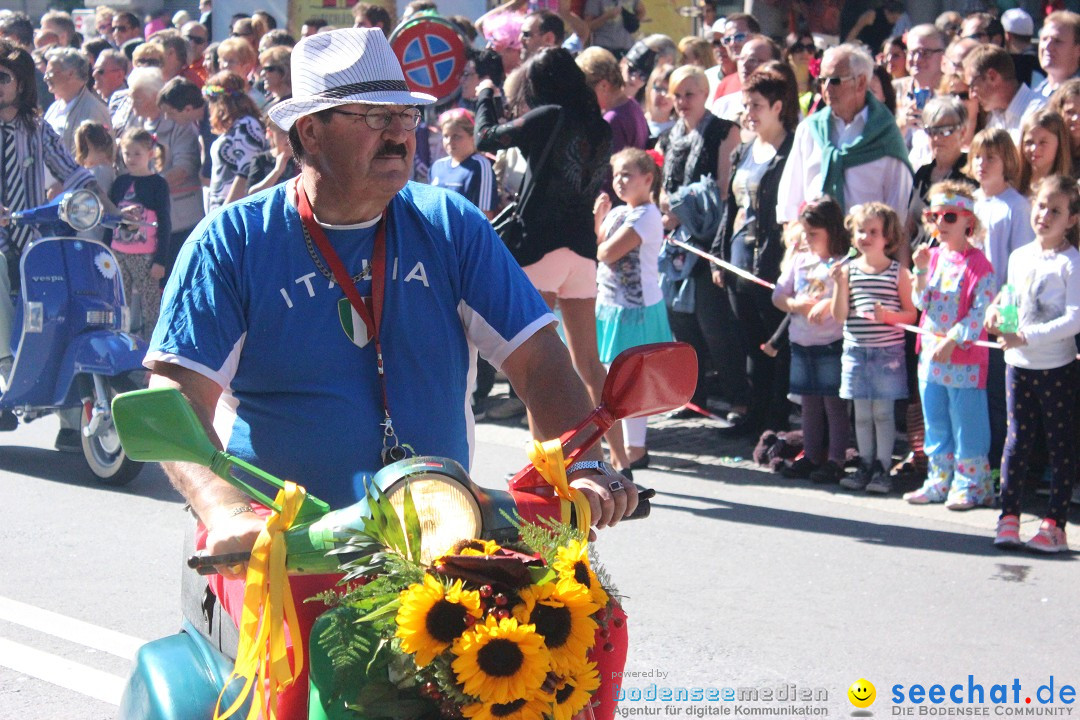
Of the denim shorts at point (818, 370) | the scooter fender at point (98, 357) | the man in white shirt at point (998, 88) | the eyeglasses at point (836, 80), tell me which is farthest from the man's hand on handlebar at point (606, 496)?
the man in white shirt at point (998, 88)

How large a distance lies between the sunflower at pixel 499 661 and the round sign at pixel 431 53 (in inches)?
298

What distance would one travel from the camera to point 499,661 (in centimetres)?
204

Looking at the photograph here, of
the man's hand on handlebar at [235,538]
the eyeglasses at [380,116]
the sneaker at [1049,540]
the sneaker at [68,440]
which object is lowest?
the sneaker at [68,440]

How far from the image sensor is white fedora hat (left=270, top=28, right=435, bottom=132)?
2896 millimetres

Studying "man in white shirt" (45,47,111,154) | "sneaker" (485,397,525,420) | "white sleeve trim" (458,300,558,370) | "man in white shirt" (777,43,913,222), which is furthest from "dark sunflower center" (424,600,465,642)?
"man in white shirt" (45,47,111,154)

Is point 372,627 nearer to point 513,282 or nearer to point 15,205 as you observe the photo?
point 513,282

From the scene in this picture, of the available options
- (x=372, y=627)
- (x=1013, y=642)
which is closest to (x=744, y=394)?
(x=1013, y=642)

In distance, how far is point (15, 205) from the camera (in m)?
8.43

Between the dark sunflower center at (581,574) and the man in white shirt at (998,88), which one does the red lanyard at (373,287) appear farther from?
the man in white shirt at (998,88)

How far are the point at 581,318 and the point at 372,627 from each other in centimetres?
554

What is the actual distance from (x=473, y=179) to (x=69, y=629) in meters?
4.94

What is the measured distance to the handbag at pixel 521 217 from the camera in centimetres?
755

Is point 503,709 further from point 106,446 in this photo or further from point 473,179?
point 473,179

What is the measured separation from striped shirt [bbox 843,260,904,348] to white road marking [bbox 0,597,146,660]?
13.1 ft
